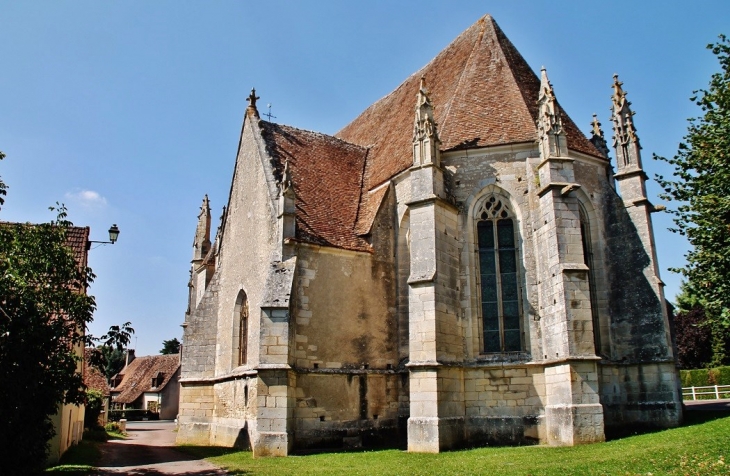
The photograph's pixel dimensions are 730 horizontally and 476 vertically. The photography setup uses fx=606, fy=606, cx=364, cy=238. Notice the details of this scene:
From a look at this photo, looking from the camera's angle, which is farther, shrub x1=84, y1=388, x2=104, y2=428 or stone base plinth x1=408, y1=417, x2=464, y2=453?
shrub x1=84, y1=388, x2=104, y2=428

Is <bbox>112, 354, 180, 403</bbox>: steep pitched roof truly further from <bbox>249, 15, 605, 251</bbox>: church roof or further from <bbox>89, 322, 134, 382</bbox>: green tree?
<bbox>89, 322, 134, 382</bbox>: green tree

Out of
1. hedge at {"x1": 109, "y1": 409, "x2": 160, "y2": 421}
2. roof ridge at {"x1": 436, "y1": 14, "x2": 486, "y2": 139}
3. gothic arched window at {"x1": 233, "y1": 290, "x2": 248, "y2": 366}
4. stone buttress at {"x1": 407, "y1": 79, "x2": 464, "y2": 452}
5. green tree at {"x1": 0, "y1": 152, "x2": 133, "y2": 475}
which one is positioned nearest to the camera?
green tree at {"x1": 0, "y1": 152, "x2": 133, "y2": 475}

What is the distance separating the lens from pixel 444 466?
42.7 ft

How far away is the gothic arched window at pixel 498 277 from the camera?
17.2m

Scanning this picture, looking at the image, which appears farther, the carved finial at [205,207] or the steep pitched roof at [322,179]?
the carved finial at [205,207]

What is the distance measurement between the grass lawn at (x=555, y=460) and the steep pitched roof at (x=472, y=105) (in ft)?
28.5

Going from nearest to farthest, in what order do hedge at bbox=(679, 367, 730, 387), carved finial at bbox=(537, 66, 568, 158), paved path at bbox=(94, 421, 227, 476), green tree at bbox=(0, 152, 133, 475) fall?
green tree at bbox=(0, 152, 133, 475)
paved path at bbox=(94, 421, 227, 476)
carved finial at bbox=(537, 66, 568, 158)
hedge at bbox=(679, 367, 730, 387)

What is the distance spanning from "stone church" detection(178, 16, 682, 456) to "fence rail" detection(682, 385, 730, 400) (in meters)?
17.6

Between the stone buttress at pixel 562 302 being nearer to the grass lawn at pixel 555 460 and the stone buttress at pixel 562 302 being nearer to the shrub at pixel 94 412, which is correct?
the grass lawn at pixel 555 460

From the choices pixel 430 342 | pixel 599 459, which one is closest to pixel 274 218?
pixel 430 342

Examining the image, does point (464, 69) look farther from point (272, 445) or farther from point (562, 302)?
point (272, 445)

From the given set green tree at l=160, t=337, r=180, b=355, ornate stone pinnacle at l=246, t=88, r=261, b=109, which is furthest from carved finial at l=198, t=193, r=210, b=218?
green tree at l=160, t=337, r=180, b=355

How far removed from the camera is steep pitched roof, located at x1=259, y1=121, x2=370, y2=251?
1914cm

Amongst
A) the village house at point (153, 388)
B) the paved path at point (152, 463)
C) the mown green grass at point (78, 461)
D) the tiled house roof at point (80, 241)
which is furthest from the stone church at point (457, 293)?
the village house at point (153, 388)
